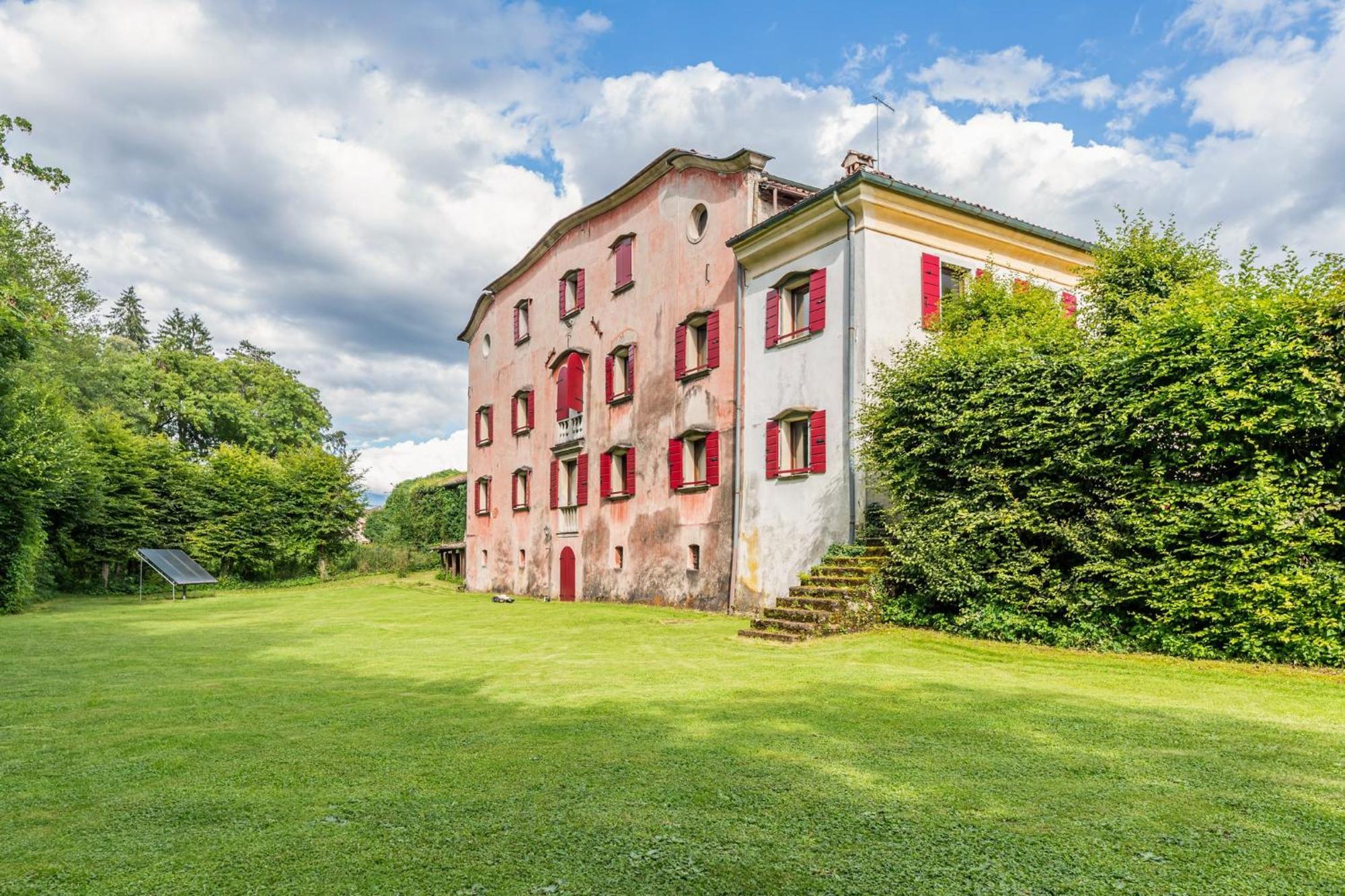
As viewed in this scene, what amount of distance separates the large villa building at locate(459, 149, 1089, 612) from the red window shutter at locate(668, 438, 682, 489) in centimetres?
8

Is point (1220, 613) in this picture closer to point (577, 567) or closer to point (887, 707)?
point (887, 707)

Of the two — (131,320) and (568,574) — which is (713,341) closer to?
(568,574)

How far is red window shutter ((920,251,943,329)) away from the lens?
1515cm

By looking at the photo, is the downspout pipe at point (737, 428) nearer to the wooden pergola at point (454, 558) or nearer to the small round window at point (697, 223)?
the small round window at point (697, 223)

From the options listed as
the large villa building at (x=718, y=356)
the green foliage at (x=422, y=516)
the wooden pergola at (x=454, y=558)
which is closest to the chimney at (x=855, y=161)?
the large villa building at (x=718, y=356)

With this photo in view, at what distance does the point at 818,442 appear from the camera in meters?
14.9

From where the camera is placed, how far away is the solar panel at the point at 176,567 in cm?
2578

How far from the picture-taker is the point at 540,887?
2.94 metres

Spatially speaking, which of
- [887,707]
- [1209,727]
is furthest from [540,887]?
[1209,727]

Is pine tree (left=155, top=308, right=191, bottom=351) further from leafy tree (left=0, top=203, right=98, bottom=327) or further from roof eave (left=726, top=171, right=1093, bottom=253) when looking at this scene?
roof eave (left=726, top=171, right=1093, bottom=253)

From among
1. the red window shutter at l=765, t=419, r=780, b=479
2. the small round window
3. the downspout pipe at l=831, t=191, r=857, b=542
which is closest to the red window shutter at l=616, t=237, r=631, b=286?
the small round window

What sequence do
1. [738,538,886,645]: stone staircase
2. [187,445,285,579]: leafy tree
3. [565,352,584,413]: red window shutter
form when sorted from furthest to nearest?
[187,445,285,579]: leafy tree → [565,352,584,413]: red window shutter → [738,538,886,645]: stone staircase

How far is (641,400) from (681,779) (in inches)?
657

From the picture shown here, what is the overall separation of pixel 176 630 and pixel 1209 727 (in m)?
16.4
